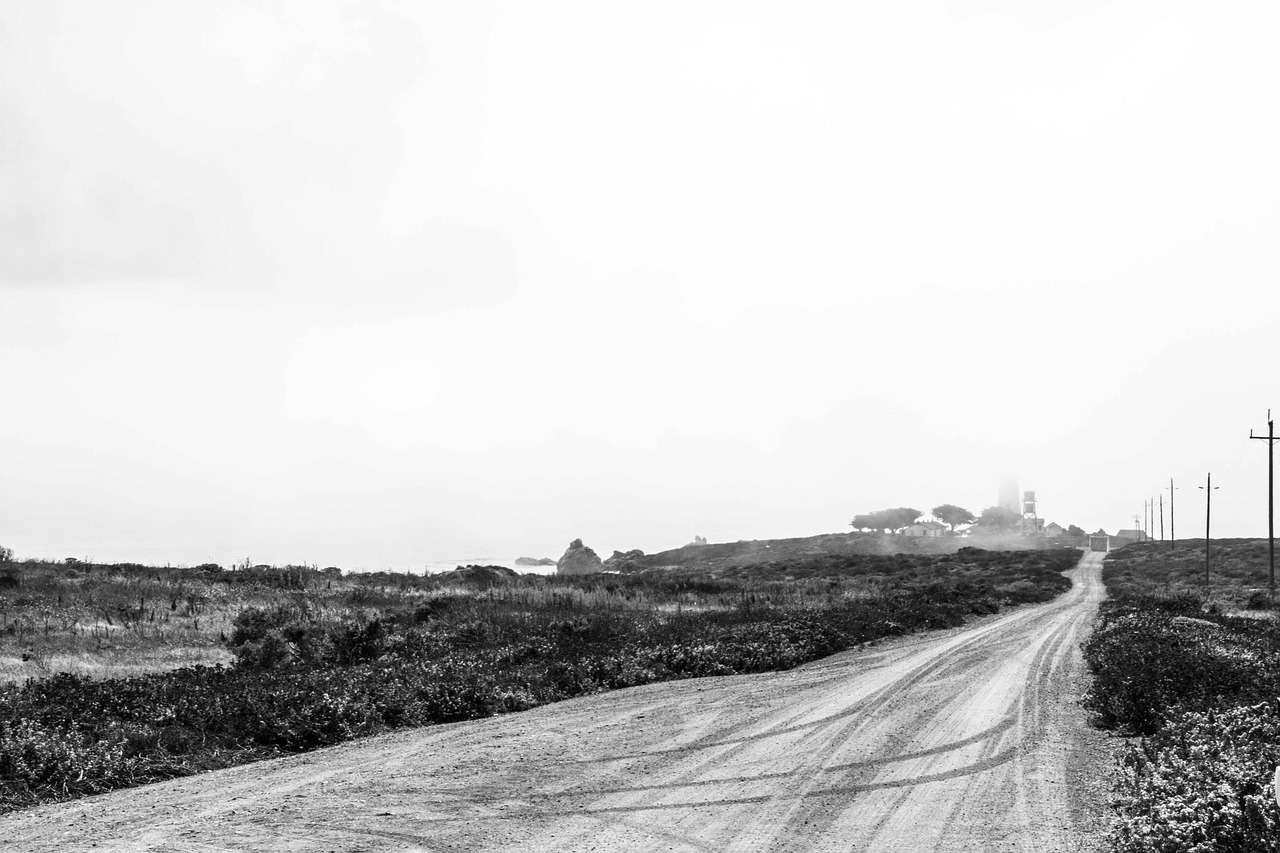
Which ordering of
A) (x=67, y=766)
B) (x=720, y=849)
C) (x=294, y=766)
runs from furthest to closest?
(x=294, y=766) < (x=67, y=766) < (x=720, y=849)

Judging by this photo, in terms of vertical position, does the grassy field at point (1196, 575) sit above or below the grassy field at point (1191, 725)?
below

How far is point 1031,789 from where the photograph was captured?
9695mm

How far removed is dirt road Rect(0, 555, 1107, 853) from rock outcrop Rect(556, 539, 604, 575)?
302 ft

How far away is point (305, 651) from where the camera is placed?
20875 mm

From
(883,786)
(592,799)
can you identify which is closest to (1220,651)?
(883,786)

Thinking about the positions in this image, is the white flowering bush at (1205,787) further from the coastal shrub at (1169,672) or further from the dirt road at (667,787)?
the coastal shrub at (1169,672)

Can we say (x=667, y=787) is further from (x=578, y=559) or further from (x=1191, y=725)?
(x=578, y=559)

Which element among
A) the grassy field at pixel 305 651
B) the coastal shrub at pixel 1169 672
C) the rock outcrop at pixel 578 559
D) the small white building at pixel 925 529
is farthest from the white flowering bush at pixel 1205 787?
the small white building at pixel 925 529

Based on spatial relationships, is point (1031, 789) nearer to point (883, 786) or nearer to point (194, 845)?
point (883, 786)

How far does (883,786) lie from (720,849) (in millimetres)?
2974

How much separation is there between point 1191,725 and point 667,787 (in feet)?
23.0

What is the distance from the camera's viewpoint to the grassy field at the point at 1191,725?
727 cm

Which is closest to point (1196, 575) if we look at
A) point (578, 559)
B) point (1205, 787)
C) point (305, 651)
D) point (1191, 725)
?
point (578, 559)

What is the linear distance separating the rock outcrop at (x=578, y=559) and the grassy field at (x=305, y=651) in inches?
2514
